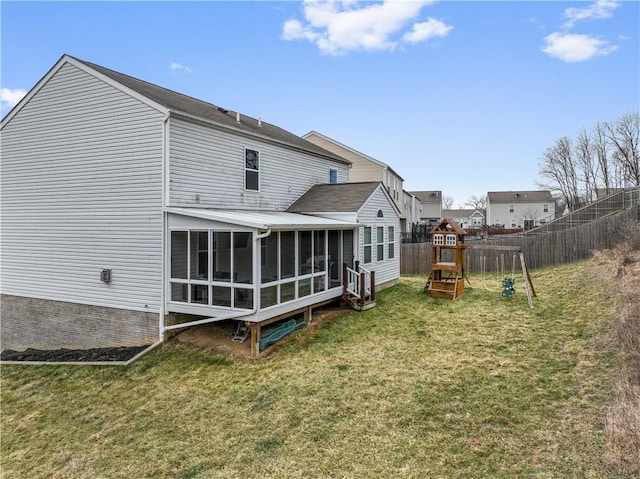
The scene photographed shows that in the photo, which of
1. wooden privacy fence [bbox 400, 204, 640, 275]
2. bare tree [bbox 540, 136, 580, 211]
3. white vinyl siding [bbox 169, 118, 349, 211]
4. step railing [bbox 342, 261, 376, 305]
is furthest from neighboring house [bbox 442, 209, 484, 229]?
step railing [bbox 342, 261, 376, 305]

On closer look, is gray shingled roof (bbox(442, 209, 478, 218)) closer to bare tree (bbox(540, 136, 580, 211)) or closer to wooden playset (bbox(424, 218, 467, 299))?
bare tree (bbox(540, 136, 580, 211))

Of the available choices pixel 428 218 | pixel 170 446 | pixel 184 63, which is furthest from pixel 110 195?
pixel 428 218

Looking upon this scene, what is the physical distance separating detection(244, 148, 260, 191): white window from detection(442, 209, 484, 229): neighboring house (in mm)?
62515

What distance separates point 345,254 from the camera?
1323cm

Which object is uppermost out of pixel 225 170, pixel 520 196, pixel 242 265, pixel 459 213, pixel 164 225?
pixel 520 196

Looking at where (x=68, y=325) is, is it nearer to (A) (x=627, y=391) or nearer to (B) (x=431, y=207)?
(A) (x=627, y=391)

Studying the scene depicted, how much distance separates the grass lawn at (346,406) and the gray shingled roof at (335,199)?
4289mm

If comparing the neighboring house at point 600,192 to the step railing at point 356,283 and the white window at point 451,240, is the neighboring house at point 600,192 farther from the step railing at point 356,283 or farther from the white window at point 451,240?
the step railing at point 356,283

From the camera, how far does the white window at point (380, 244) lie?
14.6 m

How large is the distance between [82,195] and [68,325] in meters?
4.00

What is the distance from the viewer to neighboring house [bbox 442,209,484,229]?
2849 inches


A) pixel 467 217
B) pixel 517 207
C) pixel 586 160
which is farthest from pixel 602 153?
pixel 467 217

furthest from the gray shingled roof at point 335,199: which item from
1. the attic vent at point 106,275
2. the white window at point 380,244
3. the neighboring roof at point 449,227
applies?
the attic vent at point 106,275

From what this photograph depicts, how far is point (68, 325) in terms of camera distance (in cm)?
1159
